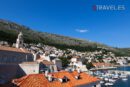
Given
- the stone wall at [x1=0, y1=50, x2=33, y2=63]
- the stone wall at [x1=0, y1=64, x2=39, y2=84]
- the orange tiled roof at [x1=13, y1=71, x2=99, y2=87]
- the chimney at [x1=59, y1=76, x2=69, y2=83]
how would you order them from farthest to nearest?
the stone wall at [x1=0, y1=50, x2=33, y2=63] < the stone wall at [x1=0, y1=64, x2=39, y2=84] < the chimney at [x1=59, y1=76, x2=69, y2=83] < the orange tiled roof at [x1=13, y1=71, x2=99, y2=87]

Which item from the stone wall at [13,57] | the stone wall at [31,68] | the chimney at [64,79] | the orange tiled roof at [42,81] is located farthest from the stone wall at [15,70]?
the chimney at [64,79]

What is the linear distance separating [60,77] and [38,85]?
4948 millimetres

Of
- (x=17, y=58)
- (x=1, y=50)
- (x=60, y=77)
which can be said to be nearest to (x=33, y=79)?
(x=60, y=77)

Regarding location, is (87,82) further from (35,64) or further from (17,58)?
(17,58)

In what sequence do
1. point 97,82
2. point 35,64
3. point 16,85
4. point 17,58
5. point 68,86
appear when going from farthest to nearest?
point 17,58 → point 35,64 → point 97,82 → point 68,86 → point 16,85

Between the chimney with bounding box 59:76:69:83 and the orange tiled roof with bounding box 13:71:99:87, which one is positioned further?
the chimney with bounding box 59:76:69:83

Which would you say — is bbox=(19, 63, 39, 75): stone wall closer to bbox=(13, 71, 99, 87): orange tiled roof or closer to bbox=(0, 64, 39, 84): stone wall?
bbox=(0, 64, 39, 84): stone wall

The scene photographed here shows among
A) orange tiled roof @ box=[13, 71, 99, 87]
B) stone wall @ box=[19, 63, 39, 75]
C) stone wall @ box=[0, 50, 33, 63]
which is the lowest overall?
orange tiled roof @ box=[13, 71, 99, 87]

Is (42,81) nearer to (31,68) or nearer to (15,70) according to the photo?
(31,68)

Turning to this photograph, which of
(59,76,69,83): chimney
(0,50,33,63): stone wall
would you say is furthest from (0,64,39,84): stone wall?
(59,76,69,83): chimney

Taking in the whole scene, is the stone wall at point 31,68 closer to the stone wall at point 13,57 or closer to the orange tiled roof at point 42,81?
the stone wall at point 13,57

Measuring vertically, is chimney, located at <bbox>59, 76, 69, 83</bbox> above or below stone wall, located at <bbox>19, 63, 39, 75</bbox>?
below

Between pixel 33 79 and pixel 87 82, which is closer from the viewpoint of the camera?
pixel 33 79

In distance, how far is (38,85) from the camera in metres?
26.6
